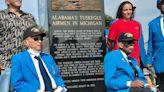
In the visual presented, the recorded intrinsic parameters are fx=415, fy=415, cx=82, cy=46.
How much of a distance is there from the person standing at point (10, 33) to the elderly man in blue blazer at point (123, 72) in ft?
4.52

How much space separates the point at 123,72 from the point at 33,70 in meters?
1.31

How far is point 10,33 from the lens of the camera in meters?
6.27

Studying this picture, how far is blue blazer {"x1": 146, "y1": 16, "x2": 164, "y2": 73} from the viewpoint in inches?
287

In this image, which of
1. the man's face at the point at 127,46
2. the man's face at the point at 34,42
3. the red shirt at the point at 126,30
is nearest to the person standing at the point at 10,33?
the man's face at the point at 34,42

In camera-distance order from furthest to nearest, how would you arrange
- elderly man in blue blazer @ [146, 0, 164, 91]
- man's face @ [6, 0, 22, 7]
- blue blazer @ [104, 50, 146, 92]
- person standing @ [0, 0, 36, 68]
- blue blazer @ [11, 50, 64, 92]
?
elderly man in blue blazer @ [146, 0, 164, 91], man's face @ [6, 0, 22, 7], person standing @ [0, 0, 36, 68], blue blazer @ [104, 50, 146, 92], blue blazer @ [11, 50, 64, 92]

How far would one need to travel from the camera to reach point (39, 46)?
5.76 m

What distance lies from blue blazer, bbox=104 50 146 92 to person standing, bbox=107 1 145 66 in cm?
132

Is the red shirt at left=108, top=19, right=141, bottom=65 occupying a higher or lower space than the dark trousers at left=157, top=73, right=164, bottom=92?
higher

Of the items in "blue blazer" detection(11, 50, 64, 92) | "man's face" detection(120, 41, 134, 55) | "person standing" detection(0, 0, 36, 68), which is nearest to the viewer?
"blue blazer" detection(11, 50, 64, 92)

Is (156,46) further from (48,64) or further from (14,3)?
(14,3)

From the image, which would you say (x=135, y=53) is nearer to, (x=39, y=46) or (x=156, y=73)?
(x=156, y=73)

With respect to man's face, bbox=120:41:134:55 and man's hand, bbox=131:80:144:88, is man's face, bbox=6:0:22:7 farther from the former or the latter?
man's hand, bbox=131:80:144:88

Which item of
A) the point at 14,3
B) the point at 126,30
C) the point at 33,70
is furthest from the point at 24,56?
the point at 126,30

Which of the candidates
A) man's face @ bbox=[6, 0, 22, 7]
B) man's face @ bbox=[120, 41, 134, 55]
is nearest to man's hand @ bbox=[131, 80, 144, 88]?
man's face @ bbox=[120, 41, 134, 55]
